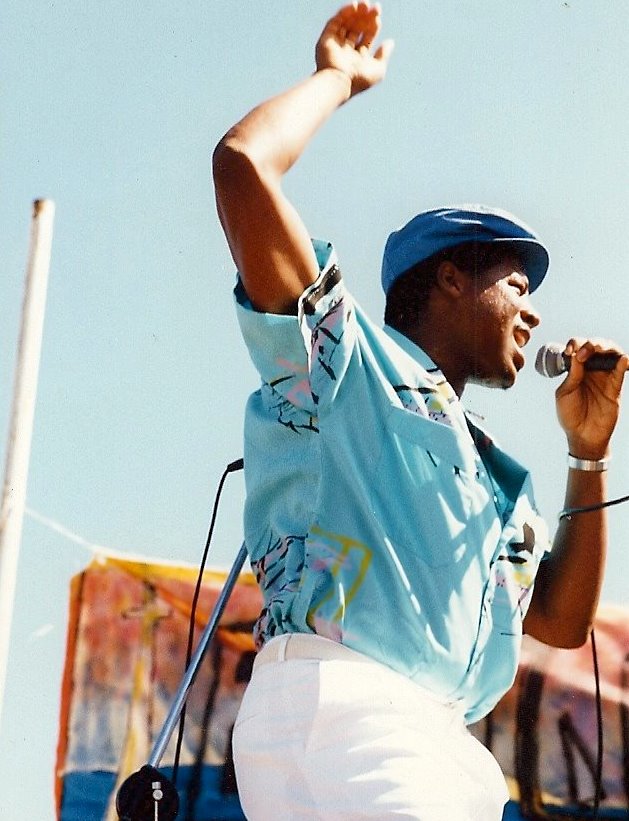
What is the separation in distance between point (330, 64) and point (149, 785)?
102 centimetres

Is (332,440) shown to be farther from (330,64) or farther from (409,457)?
(330,64)

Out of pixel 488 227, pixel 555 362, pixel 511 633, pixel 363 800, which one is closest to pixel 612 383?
pixel 555 362

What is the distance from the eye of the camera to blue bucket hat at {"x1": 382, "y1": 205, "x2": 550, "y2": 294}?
6.84 feet

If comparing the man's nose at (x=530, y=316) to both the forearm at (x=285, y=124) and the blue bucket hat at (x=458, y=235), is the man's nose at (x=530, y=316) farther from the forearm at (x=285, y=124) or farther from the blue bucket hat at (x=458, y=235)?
the forearm at (x=285, y=124)

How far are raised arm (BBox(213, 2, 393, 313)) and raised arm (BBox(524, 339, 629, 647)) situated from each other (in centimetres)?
63

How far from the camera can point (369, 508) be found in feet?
5.31

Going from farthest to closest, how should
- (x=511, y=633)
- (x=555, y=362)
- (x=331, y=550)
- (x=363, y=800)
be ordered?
(x=555, y=362) → (x=511, y=633) → (x=331, y=550) → (x=363, y=800)

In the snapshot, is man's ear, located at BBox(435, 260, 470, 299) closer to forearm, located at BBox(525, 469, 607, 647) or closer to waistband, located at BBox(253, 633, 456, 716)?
forearm, located at BBox(525, 469, 607, 647)

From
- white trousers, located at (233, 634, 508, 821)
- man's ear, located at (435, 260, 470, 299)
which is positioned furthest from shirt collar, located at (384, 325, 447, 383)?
white trousers, located at (233, 634, 508, 821)

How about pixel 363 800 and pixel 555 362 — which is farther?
pixel 555 362

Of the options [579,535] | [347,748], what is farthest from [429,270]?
[347,748]

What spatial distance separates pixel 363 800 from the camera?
1454 millimetres

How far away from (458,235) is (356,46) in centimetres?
36

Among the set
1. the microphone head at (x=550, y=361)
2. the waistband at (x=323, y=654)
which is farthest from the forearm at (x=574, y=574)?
the waistband at (x=323, y=654)
